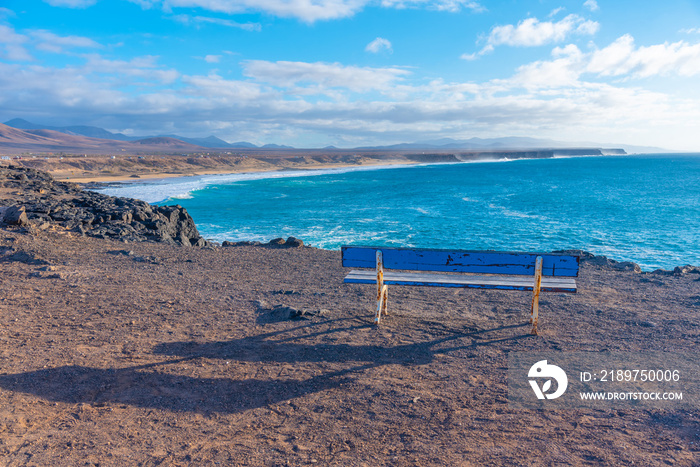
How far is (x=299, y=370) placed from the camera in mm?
4363

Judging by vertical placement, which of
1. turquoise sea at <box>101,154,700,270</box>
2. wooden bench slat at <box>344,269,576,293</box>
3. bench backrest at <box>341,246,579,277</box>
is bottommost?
turquoise sea at <box>101,154,700,270</box>

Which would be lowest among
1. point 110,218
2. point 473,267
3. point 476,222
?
point 476,222

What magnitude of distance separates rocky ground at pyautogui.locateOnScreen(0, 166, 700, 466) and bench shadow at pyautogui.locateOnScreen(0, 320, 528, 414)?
20 mm

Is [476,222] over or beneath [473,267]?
beneath

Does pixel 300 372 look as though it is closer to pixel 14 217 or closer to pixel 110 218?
pixel 14 217

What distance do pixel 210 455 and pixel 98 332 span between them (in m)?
3.01

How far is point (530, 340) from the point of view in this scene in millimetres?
5246

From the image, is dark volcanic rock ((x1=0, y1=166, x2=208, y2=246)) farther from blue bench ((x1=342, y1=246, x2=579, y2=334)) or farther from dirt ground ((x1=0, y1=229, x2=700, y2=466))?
blue bench ((x1=342, y1=246, x2=579, y2=334))

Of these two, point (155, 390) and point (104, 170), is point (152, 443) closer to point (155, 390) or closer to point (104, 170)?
point (155, 390)

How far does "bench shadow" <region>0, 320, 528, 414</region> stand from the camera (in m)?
3.74

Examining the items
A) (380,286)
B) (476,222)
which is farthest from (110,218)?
(476,222)

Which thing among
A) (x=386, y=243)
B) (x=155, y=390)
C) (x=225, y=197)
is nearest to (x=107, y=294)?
(x=155, y=390)

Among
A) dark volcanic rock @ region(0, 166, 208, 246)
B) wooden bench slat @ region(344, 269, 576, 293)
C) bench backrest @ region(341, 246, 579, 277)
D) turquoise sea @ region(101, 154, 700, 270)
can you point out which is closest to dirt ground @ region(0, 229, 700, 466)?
wooden bench slat @ region(344, 269, 576, 293)

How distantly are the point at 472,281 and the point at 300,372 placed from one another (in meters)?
2.62
